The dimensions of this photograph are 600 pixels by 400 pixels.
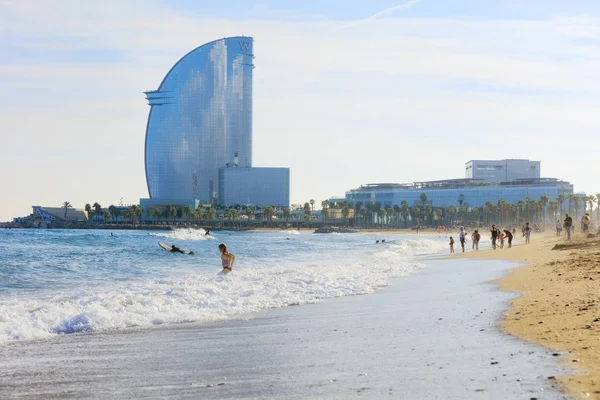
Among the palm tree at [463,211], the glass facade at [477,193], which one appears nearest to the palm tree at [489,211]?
the palm tree at [463,211]

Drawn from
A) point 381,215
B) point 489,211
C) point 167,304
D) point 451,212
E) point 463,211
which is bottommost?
point 167,304

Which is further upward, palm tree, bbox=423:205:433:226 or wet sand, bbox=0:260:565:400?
palm tree, bbox=423:205:433:226

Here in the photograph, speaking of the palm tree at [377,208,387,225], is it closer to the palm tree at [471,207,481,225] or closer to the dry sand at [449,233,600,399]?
the palm tree at [471,207,481,225]

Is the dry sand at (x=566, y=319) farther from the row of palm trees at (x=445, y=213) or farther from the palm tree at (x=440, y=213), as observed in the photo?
the palm tree at (x=440, y=213)

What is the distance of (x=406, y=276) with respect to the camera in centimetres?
A: 2322

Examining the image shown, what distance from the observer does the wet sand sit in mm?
6820

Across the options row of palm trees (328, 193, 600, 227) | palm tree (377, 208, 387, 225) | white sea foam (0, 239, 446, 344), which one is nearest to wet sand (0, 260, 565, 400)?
white sea foam (0, 239, 446, 344)

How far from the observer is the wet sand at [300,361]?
269 inches

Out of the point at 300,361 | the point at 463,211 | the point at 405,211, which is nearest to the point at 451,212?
the point at 463,211

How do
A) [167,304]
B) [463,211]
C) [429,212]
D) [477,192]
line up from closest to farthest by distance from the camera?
1. [167,304]
2. [463,211]
3. [429,212]
4. [477,192]

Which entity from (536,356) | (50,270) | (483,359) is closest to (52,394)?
(483,359)

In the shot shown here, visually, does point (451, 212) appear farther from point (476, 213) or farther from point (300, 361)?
point (300, 361)

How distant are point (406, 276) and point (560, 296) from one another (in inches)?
392

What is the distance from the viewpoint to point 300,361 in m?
8.29
